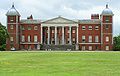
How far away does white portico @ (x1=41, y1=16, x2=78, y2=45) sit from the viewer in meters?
119

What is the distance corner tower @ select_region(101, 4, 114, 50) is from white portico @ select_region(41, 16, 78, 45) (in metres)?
8.44

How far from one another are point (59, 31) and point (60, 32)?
21.3 inches

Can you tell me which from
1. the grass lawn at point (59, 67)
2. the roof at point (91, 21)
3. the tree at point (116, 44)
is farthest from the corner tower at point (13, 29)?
the grass lawn at point (59, 67)

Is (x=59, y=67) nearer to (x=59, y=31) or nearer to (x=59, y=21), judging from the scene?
(x=59, y=21)

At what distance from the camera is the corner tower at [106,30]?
377 feet

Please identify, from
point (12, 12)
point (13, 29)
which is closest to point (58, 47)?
point (13, 29)

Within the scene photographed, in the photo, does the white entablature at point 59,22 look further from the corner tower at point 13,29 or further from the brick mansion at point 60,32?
the corner tower at point 13,29

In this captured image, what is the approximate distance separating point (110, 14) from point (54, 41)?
64.0 ft

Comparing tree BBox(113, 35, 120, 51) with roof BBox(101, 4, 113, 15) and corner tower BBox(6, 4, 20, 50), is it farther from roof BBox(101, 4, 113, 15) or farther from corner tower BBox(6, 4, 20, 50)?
corner tower BBox(6, 4, 20, 50)

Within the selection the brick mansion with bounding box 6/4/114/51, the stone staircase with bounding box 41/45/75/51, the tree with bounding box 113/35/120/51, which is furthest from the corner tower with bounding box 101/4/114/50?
the stone staircase with bounding box 41/45/75/51

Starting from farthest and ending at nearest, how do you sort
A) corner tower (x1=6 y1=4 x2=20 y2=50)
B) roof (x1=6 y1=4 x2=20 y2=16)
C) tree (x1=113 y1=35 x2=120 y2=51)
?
roof (x1=6 y1=4 x2=20 y2=16), corner tower (x1=6 y1=4 x2=20 y2=50), tree (x1=113 y1=35 x2=120 y2=51)

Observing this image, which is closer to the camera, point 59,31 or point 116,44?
point 59,31

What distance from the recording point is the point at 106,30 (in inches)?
4535

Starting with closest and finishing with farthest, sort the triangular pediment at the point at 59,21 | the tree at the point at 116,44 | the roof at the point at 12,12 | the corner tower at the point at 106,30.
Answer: the tree at the point at 116,44 < the corner tower at the point at 106,30 < the roof at the point at 12,12 < the triangular pediment at the point at 59,21
